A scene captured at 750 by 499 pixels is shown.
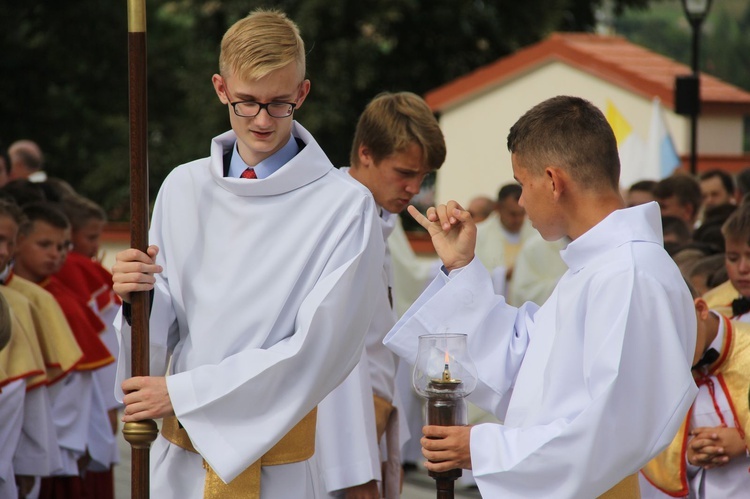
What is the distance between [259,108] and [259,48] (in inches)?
6.6

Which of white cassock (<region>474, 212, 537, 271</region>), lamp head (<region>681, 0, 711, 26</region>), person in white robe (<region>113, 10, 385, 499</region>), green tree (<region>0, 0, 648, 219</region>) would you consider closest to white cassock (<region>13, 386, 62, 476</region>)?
person in white robe (<region>113, 10, 385, 499</region>)

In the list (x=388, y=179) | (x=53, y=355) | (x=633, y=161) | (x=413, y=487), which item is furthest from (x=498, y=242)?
(x=388, y=179)

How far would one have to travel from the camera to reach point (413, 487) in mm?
8562

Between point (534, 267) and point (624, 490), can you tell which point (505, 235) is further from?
point (624, 490)

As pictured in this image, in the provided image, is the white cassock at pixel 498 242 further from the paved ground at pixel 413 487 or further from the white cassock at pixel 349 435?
the white cassock at pixel 349 435

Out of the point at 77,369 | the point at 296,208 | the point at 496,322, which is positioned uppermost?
the point at 296,208

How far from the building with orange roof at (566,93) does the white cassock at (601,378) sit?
12741 millimetres

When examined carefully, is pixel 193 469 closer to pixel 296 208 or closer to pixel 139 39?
pixel 296 208

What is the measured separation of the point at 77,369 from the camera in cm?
659

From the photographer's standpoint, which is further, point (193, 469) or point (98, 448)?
point (98, 448)

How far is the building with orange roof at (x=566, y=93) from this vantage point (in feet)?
53.3

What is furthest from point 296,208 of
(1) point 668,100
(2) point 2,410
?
(1) point 668,100

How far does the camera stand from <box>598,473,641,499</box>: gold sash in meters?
3.19

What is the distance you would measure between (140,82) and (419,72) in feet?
67.6
